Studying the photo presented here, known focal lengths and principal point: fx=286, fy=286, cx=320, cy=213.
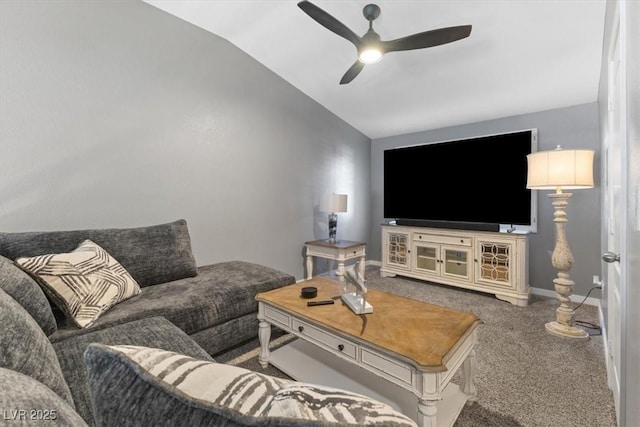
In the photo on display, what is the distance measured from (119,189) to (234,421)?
2.62 metres

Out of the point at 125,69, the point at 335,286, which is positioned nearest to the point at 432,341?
the point at 335,286

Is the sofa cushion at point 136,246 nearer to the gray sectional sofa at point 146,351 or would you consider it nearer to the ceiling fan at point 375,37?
the gray sectional sofa at point 146,351

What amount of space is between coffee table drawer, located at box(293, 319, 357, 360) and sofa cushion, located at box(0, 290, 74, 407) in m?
1.02

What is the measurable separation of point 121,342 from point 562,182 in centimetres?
307

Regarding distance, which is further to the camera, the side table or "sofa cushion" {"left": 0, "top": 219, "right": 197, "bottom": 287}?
the side table

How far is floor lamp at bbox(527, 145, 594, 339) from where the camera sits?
7.30 feet

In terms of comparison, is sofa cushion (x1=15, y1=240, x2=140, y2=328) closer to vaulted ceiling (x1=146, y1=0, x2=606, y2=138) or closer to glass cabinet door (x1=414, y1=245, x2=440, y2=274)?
vaulted ceiling (x1=146, y1=0, x2=606, y2=138)

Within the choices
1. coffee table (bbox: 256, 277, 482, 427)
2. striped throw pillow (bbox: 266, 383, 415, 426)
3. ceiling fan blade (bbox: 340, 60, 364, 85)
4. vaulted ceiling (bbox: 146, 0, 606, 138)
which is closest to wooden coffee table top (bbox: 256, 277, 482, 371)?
coffee table (bbox: 256, 277, 482, 427)

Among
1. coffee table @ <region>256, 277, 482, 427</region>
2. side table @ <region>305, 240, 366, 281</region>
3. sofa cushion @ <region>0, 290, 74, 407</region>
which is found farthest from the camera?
side table @ <region>305, 240, 366, 281</region>

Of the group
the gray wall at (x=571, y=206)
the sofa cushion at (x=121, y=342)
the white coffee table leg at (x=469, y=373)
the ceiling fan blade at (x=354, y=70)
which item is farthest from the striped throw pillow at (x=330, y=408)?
the gray wall at (x=571, y=206)

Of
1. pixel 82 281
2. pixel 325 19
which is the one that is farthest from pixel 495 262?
pixel 82 281

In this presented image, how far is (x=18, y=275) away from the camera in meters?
1.28

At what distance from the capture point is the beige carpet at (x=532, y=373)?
1.49m

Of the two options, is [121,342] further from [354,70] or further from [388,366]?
[354,70]
